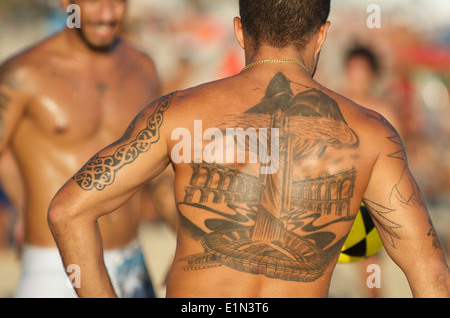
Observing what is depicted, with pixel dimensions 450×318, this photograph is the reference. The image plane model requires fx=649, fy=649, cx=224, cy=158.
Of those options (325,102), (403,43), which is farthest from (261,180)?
(403,43)

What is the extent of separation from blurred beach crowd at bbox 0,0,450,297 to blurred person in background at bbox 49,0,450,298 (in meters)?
9.87

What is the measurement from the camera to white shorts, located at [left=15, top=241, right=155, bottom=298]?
3738mm

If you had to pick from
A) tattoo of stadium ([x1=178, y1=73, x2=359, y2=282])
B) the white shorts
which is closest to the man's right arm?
tattoo of stadium ([x1=178, y1=73, x2=359, y2=282])

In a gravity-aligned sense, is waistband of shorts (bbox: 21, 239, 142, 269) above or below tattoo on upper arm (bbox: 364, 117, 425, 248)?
below

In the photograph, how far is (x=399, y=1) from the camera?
17.1 meters

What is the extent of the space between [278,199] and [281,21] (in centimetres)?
65

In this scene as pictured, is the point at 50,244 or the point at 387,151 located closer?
the point at 387,151

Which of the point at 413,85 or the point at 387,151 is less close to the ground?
the point at 387,151

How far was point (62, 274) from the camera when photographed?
3.77 metres

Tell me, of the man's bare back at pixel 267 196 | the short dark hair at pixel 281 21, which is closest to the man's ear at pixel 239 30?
the short dark hair at pixel 281 21

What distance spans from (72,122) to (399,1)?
14.8m

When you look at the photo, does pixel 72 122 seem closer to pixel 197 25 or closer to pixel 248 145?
pixel 248 145

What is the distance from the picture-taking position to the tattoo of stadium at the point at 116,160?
7.53ft

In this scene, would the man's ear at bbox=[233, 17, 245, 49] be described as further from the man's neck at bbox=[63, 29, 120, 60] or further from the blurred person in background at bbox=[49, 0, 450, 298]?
the man's neck at bbox=[63, 29, 120, 60]
